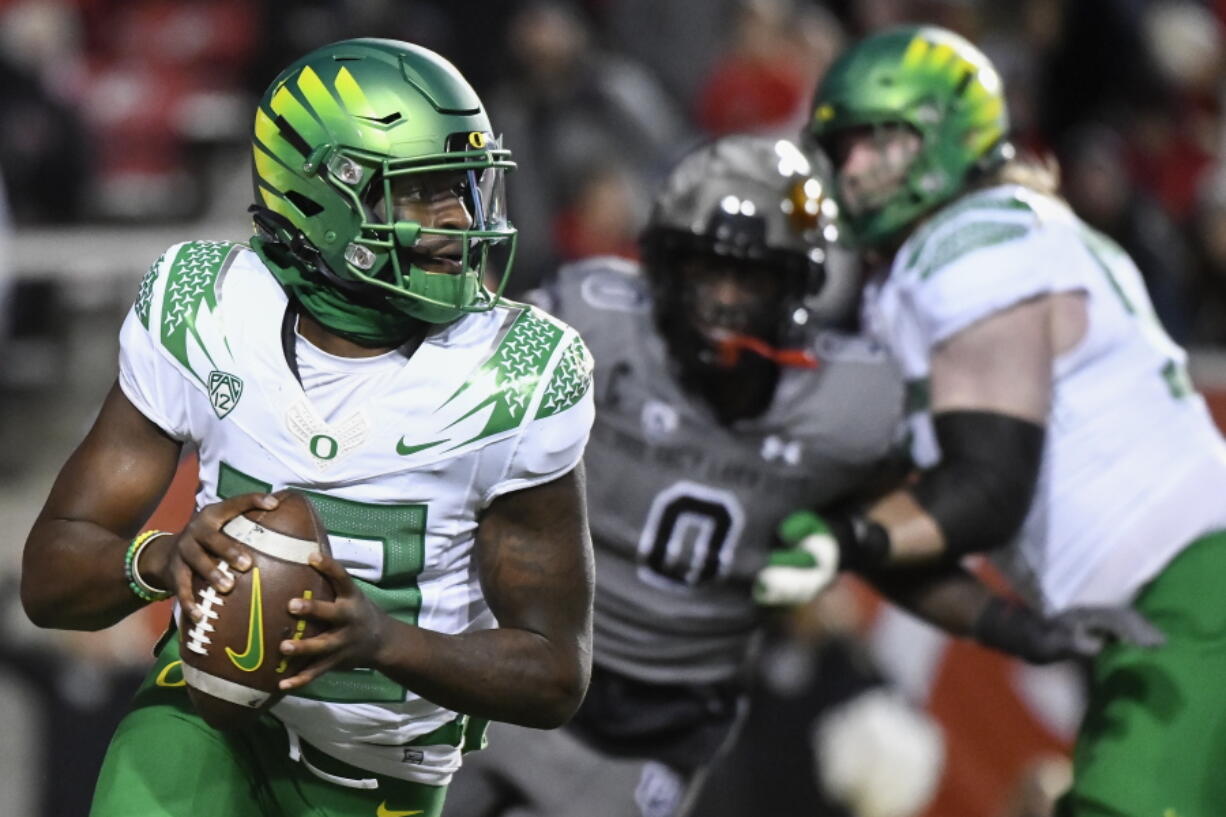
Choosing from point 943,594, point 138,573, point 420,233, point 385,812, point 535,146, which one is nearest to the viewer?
point 138,573

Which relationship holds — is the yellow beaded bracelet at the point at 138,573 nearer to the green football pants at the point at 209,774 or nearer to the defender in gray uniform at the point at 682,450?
the green football pants at the point at 209,774

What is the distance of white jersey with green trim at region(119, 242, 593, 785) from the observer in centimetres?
279

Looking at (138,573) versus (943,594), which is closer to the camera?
(138,573)

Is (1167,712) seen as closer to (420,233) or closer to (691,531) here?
(691,531)

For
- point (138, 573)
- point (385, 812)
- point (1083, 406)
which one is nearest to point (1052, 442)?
point (1083, 406)

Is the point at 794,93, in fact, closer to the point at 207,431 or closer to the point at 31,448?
the point at 31,448

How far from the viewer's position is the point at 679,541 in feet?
12.9

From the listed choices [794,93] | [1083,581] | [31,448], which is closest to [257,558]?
[1083,581]

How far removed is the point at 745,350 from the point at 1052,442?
699 mm

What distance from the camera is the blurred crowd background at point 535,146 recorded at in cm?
615

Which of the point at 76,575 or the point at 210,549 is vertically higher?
the point at 210,549

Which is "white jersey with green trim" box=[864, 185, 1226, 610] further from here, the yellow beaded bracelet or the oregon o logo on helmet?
the yellow beaded bracelet

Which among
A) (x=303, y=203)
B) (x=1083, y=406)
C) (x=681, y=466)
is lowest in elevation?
(x=681, y=466)

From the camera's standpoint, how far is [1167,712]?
151 inches
